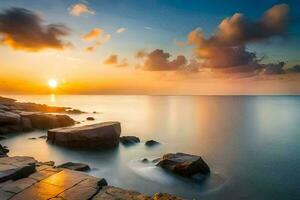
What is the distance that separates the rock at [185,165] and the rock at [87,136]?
778cm

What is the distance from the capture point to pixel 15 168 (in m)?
8.43

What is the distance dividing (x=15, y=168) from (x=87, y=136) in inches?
467

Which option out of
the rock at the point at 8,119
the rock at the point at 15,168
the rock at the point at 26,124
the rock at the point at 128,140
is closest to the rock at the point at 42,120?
the rock at the point at 26,124

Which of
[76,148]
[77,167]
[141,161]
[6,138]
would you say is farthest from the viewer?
A: [6,138]

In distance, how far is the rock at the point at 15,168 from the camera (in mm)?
7888

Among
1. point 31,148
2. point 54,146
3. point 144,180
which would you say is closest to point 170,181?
point 144,180

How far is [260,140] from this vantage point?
29641mm

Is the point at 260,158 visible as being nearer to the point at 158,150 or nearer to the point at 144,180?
the point at 158,150

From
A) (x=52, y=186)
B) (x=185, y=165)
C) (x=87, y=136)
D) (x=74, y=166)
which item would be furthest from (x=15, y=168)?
(x=87, y=136)

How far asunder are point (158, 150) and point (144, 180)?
28.6ft

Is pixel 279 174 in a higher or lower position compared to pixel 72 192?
lower

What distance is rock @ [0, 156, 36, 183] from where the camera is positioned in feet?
25.9

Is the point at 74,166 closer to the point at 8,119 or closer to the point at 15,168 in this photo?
the point at 15,168

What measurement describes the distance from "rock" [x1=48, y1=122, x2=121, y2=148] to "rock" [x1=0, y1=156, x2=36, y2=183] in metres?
10.5
